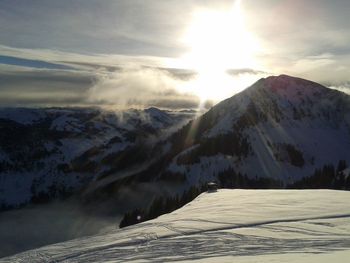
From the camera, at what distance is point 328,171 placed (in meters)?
168

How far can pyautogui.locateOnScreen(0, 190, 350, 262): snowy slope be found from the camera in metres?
14.2

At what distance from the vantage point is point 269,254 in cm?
1383

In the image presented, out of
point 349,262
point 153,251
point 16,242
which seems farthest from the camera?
point 16,242

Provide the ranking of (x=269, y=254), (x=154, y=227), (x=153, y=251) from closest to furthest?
(x=269, y=254)
(x=153, y=251)
(x=154, y=227)

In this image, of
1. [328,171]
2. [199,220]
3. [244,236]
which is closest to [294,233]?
[244,236]

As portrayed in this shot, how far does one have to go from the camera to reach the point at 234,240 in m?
16.6

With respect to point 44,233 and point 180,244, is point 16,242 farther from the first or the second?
point 180,244

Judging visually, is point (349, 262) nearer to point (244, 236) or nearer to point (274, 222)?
point (244, 236)

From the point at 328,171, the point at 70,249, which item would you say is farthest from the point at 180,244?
the point at 328,171

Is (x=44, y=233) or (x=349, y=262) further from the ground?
(x=349, y=262)

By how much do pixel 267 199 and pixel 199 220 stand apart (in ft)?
27.6

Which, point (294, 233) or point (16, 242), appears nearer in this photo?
point (294, 233)

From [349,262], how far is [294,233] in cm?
618

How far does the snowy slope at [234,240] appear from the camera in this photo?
46.6 ft
